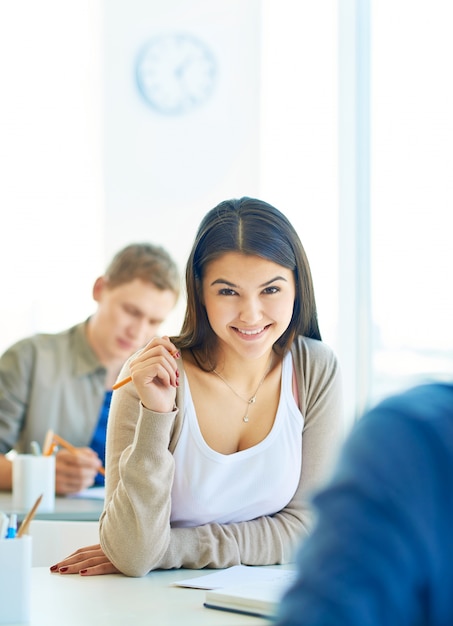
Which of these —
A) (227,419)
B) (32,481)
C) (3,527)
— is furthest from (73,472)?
(3,527)

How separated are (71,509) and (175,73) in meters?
2.70

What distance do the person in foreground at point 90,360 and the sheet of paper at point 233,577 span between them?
4.65 feet

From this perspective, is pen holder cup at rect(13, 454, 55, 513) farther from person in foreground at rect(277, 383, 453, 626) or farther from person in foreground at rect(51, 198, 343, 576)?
person in foreground at rect(277, 383, 453, 626)

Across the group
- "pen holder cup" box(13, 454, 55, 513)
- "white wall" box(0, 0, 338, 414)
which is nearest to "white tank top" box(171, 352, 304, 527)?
"pen holder cup" box(13, 454, 55, 513)

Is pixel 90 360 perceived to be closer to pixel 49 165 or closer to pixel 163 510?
pixel 163 510

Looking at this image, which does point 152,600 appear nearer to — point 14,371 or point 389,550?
point 389,550

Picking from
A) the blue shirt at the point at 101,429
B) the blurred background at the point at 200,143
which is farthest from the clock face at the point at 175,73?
the blue shirt at the point at 101,429

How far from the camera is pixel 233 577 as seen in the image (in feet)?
4.88

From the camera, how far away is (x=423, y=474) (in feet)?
1.73

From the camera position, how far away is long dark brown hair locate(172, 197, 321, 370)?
5.78ft

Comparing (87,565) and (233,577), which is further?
(87,565)

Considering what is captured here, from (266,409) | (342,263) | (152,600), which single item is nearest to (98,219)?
(342,263)

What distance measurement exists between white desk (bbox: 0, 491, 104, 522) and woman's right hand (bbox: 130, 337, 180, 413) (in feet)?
2.33

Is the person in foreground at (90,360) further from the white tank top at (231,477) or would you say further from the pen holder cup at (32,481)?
the white tank top at (231,477)
